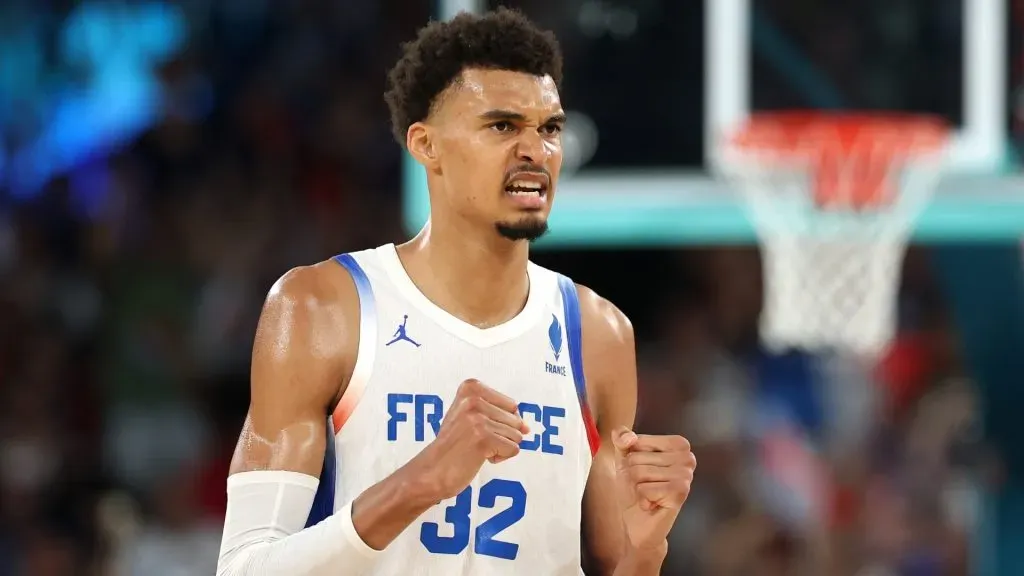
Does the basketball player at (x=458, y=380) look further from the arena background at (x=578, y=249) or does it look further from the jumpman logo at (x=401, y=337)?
the arena background at (x=578, y=249)

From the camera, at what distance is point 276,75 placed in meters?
8.98

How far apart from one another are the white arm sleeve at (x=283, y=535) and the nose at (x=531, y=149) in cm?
76

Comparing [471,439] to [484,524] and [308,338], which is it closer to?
[484,524]

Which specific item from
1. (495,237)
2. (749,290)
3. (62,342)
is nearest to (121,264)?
(62,342)

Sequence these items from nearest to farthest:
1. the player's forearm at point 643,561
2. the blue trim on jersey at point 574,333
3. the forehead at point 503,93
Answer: the player's forearm at point 643,561
the forehead at point 503,93
the blue trim on jersey at point 574,333

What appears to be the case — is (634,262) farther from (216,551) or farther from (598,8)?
(216,551)

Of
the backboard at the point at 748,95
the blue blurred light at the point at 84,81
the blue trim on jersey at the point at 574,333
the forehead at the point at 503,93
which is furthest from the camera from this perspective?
the blue blurred light at the point at 84,81

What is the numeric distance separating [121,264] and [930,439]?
14.1 ft

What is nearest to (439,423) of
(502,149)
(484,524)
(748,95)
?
(484,524)

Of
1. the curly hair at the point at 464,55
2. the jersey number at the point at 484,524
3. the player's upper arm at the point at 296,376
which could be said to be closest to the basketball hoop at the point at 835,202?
the curly hair at the point at 464,55

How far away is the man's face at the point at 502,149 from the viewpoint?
3084mm

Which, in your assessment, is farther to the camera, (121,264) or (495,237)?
(121,264)

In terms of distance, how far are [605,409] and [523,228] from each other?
18.3 inches

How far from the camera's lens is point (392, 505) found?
2.77 meters
